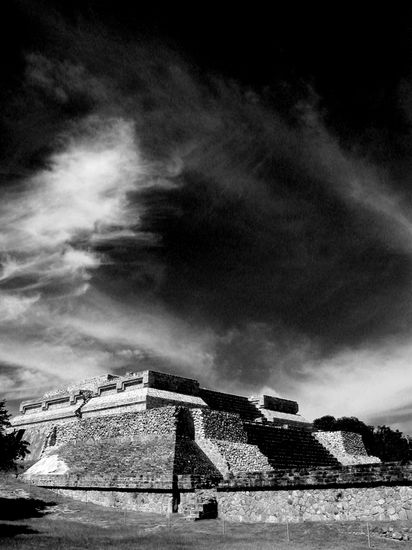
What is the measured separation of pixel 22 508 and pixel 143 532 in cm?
525

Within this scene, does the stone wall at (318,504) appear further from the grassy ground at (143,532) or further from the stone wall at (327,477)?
the grassy ground at (143,532)

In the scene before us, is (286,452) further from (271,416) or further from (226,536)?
(226,536)

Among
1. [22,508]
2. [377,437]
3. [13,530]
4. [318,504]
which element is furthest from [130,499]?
[377,437]

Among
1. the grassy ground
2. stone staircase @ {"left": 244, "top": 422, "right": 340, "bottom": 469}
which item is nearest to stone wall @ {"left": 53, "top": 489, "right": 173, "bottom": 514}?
the grassy ground

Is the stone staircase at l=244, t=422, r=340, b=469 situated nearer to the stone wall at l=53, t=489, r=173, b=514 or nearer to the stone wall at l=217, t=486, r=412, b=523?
the stone wall at l=53, t=489, r=173, b=514

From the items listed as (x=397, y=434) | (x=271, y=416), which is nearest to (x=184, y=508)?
(x=271, y=416)

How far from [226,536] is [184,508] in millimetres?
2958

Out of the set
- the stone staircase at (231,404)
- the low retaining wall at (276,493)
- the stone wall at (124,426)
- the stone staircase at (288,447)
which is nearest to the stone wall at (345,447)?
the stone staircase at (288,447)

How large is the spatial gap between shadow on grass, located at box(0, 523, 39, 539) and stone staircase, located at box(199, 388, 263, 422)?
15.9m

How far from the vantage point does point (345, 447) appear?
78.9 feet

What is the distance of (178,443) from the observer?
1777cm

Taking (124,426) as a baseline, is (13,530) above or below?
below

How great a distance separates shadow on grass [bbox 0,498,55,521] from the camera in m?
13.5

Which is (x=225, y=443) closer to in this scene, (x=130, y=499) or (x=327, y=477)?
(x=130, y=499)
